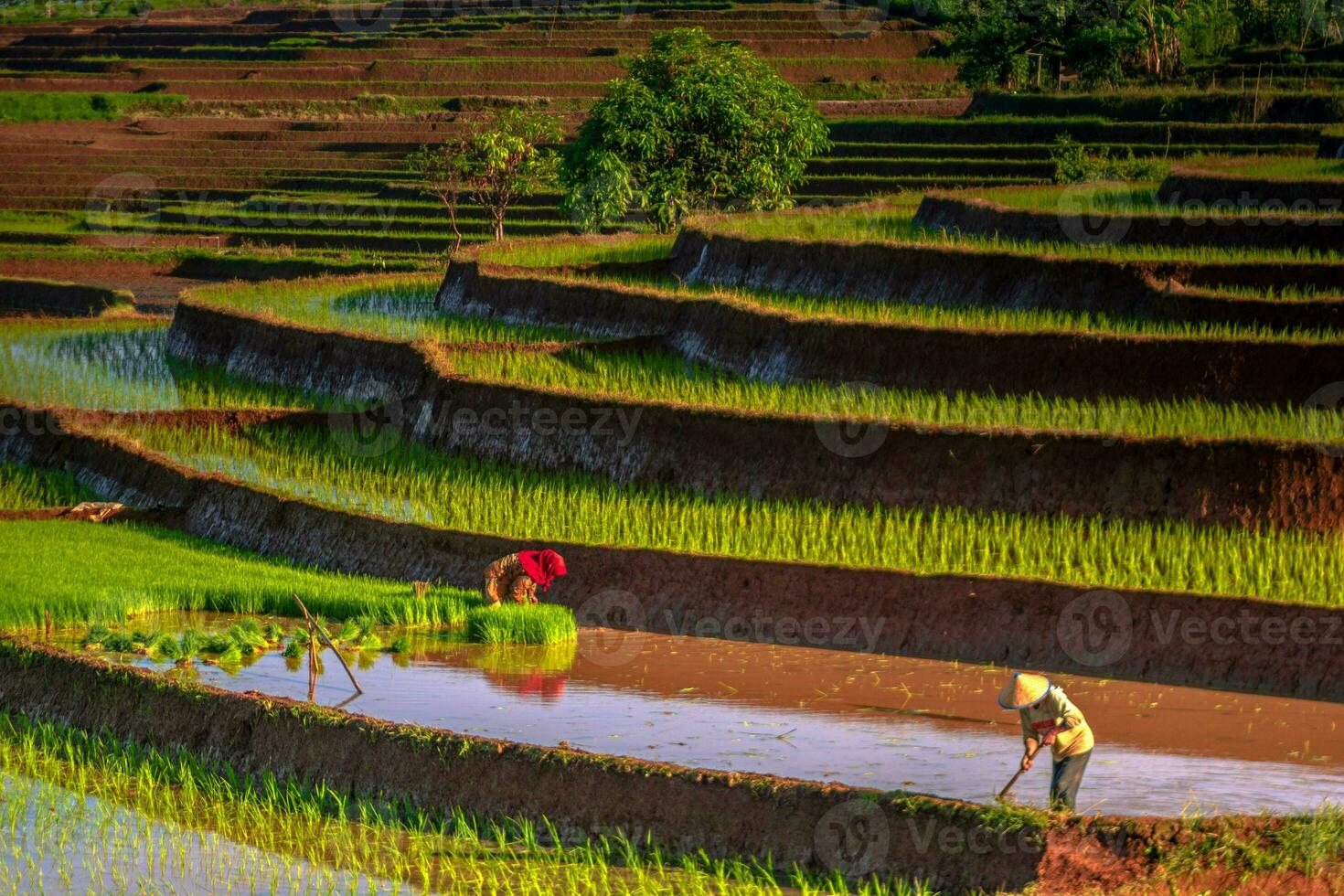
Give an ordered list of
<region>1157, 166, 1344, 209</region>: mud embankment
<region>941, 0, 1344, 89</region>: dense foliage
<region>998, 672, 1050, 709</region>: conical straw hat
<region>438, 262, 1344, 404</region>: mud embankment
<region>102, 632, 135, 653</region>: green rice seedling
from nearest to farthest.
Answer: <region>998, 672, 1050, 709</region>: conical straw hat < <region>102, 632, 135, 653</region>: green rice seedling < <region>438, 262, 1344, 404</region>: mud embankment < <region>1157, 166, 1344, 209</region>: mud embankment < <region>941, 0, 1344, 89</region>: dense foliage

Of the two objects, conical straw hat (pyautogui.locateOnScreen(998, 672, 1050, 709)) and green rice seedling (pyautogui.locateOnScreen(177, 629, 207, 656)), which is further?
green rice seedling (pyautogui.locateOnScreen(177, 629, 207, 656))

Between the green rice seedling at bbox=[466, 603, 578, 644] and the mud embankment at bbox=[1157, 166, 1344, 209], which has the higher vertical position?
the mud embankment at bbox=[1157, 166, 1344, 209]

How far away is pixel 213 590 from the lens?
11.2 metres

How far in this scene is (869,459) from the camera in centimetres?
1231

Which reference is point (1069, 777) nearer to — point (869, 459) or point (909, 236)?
point (869, 459)

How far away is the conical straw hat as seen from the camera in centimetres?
675

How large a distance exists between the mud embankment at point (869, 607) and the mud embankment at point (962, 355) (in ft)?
13.6

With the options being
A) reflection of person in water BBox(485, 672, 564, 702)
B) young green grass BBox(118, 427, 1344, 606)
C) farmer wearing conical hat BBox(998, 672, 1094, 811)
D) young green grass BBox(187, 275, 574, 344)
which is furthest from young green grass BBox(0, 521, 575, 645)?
young green grass BBox(187, 275, 574, 344)

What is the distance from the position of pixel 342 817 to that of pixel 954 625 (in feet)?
13.0

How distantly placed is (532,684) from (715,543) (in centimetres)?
252

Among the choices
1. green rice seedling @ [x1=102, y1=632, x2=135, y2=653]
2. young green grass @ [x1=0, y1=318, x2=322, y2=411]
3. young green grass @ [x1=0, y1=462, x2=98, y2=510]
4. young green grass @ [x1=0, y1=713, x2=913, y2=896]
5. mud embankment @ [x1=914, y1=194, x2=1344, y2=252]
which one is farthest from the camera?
young green grass @ [x1=0, y1=318, x2=322, y2=411]

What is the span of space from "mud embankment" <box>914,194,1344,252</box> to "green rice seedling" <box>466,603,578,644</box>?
32.3 ft

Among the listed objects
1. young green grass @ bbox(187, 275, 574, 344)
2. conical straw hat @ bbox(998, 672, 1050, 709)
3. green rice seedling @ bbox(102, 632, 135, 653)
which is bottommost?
green rice seedling @ bbox(102, 632, 135, 653)

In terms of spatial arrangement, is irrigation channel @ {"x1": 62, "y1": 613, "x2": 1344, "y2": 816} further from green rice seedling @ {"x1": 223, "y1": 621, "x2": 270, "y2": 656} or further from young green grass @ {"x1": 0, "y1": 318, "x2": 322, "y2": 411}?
young green grass @ {"x1": 0, "y1": 318, "x2": 322, "y2": 411}
